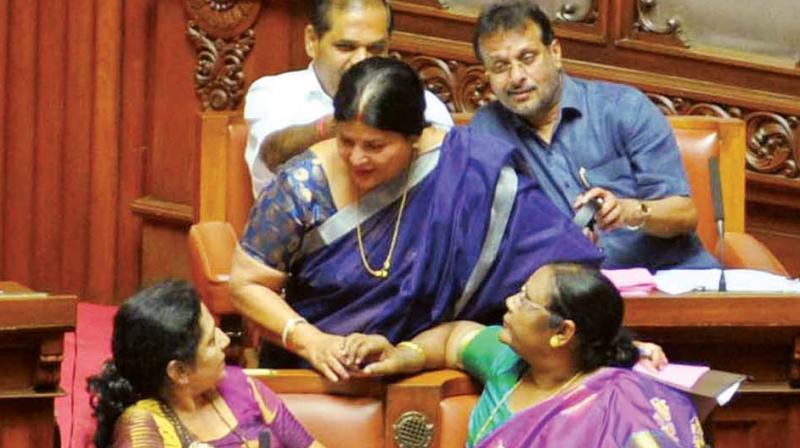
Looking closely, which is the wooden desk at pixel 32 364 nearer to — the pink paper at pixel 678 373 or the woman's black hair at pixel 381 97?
the woman's black hair at pixel 381 97

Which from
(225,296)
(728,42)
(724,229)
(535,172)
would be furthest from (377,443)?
(728,42)

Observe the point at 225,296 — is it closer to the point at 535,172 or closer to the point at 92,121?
the point at 535,172

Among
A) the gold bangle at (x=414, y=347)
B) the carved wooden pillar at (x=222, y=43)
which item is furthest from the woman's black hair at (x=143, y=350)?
the carved wooden pillar at (x=222, y=43)

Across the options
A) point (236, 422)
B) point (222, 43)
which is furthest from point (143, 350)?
point (222, 43)

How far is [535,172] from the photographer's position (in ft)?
13.3

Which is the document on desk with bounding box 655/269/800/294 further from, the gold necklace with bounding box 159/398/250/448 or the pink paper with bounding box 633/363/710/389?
the gold necklace with bounding box 159/398/250/448

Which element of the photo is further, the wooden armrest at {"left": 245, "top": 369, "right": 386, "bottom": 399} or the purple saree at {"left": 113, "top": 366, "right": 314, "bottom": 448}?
the wooden armrest at {"left": 245, "top": 369, "right": 386, "bottom": 399}

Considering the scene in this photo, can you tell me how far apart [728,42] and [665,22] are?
15 centimetres

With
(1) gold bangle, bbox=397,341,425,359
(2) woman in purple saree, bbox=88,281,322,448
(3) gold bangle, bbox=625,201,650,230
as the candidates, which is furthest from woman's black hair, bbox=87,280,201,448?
(3) gold bangle, bbox=625,201,650,230

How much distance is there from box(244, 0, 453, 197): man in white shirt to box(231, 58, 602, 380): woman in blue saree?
0.44 meters

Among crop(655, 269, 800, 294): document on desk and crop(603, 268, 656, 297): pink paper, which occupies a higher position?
crop(603, 268, 656, 297): pink paper

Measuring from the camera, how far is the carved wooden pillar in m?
5.27

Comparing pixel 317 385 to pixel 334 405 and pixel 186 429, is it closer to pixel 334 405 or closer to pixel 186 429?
pixel 334 405

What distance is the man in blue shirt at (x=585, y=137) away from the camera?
4.01 meters
